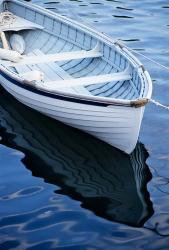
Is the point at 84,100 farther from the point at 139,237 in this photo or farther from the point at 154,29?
the point at 154,29

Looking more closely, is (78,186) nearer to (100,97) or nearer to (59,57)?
(100,97)

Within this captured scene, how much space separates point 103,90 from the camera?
12961mm

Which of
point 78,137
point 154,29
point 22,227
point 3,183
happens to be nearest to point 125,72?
point 78,137

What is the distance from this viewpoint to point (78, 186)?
427 inches

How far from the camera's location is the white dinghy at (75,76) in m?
11.1

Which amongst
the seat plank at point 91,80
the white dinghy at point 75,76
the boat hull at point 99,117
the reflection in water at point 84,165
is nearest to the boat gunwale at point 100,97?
the white dinghy at point 75,76

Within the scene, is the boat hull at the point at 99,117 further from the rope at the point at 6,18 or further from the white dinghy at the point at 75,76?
the rope at the point at 6,18

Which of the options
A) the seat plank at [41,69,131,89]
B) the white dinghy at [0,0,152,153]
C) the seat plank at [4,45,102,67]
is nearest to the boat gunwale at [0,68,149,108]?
the white dinghy at [0,0,152,153]

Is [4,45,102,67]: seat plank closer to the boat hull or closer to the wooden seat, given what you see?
the wooden seat

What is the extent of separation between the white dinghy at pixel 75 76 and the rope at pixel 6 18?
27mm

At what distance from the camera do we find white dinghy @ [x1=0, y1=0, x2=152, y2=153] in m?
11.1

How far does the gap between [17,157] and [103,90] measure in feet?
8.69

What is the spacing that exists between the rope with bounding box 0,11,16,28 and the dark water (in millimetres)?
2786

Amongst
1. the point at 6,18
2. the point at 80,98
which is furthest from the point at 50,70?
the point at 80,98
